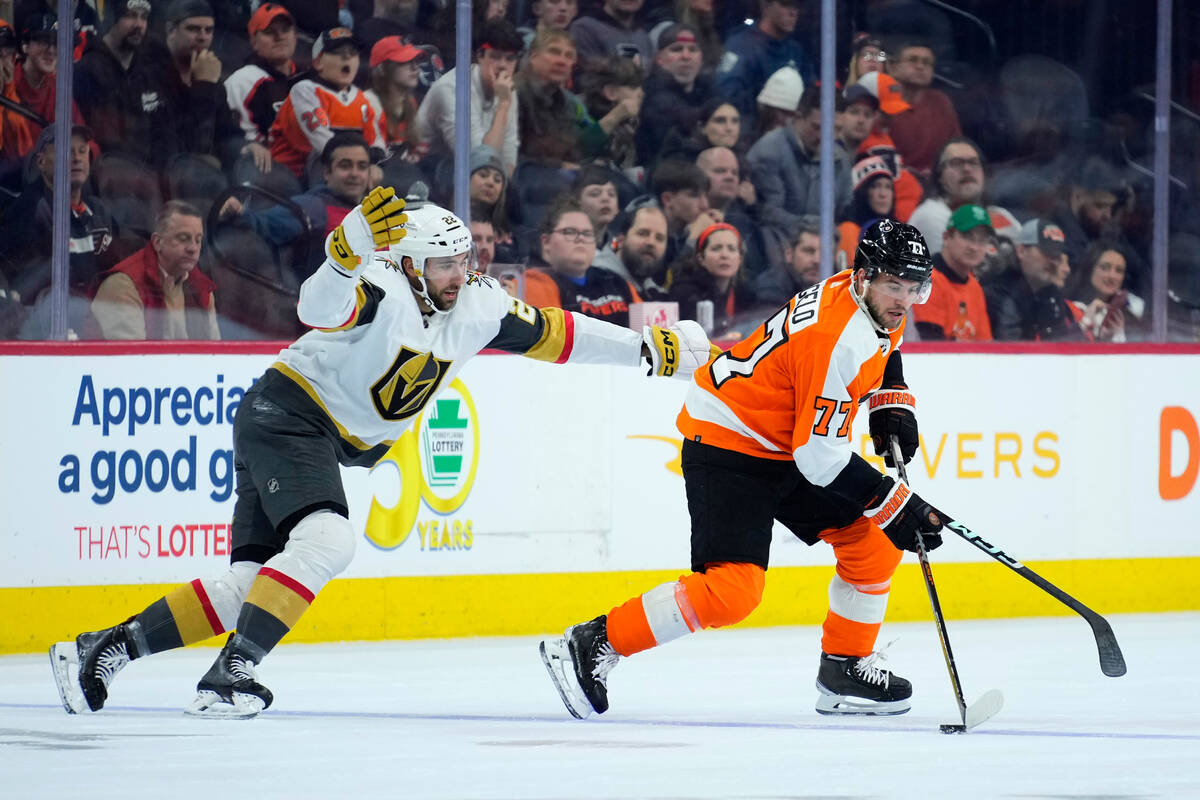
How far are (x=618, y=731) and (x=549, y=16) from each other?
3155 mm

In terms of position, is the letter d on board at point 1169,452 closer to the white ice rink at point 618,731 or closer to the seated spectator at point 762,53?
the white ice rink at point 618,731

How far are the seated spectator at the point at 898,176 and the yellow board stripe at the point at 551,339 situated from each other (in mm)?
2842

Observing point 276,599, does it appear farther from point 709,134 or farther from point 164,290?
point 709,134

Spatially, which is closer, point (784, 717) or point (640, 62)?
point (784, 717)

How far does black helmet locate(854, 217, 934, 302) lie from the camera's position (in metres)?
4.01

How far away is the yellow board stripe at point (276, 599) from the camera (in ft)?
13.1

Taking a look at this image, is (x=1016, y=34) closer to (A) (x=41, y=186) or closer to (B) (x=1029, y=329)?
(B) (x=1029, y=329)

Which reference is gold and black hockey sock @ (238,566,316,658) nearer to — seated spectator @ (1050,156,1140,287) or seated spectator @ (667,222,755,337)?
seated spectator @ (667,222,755,337)

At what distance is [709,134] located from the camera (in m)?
6.77

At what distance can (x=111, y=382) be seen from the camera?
5.45 m

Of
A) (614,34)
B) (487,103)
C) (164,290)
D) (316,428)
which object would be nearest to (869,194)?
(614,34)

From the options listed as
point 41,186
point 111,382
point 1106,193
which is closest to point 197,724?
point 111,382

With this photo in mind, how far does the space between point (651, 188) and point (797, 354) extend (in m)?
→ 2.63

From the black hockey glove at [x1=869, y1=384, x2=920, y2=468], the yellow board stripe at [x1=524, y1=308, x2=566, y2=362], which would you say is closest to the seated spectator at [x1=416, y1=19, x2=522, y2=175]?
the yellow board stripe at [x1=524, y1=308, x2=566, y2=362]
